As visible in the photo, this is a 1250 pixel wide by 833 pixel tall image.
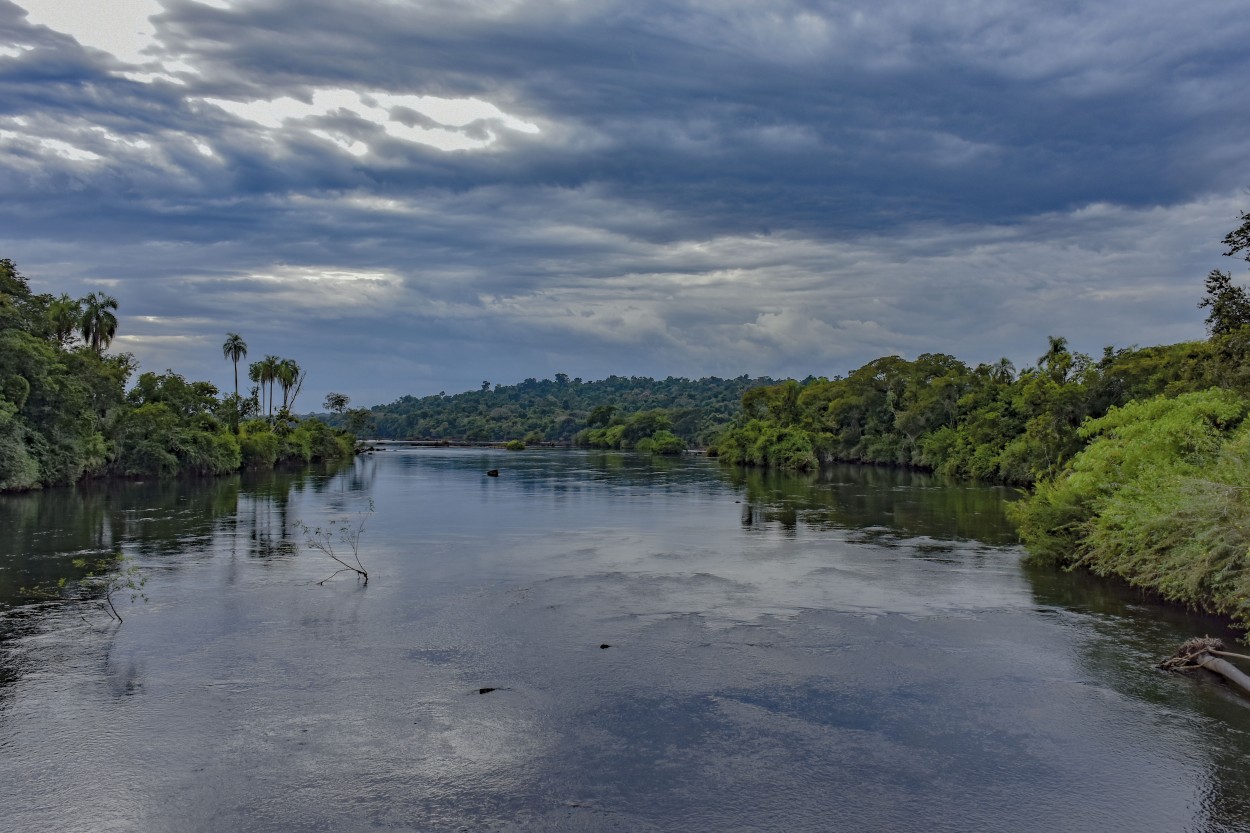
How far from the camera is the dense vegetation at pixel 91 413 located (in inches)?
2138

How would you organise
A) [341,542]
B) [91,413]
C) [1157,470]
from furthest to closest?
[91,413] → [341,542] → [1157,470]

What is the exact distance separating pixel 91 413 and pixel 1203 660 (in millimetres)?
70570

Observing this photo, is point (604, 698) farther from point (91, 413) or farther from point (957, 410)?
point (957, 410)

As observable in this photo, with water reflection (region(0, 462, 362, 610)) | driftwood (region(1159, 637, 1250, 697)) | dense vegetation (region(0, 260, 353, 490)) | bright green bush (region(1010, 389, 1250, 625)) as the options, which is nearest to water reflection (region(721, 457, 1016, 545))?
bright green bush (region(1010, 389, 1250, 625))

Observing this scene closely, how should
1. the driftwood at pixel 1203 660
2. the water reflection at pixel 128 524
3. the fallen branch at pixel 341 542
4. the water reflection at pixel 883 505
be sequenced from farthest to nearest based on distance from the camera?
1. the water reflection at pixel 883 505
2. the fallen branch at pixel 341 542
3. the water reflection at pixel 128 524
4. the driftwood at pixel 1203 660

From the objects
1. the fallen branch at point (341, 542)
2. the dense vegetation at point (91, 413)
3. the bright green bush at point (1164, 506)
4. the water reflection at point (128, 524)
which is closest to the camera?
the bright green bush at point (1164, 506)

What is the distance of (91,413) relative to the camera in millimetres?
65250

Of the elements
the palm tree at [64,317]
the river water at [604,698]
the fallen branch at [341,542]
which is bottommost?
the river water at [604,698]

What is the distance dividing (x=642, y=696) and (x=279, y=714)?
6.69m

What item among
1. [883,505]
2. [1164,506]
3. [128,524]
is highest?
[1164,506]

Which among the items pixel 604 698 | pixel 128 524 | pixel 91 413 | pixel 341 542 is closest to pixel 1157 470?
pixel 604 698

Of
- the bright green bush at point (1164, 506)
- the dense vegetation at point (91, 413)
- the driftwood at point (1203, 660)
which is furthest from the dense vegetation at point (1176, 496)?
the dense vegetation at point (91, 413)

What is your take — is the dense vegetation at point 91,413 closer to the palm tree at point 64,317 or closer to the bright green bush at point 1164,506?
the palm tree at point 64,317

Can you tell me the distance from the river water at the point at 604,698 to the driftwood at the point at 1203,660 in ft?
1.60
